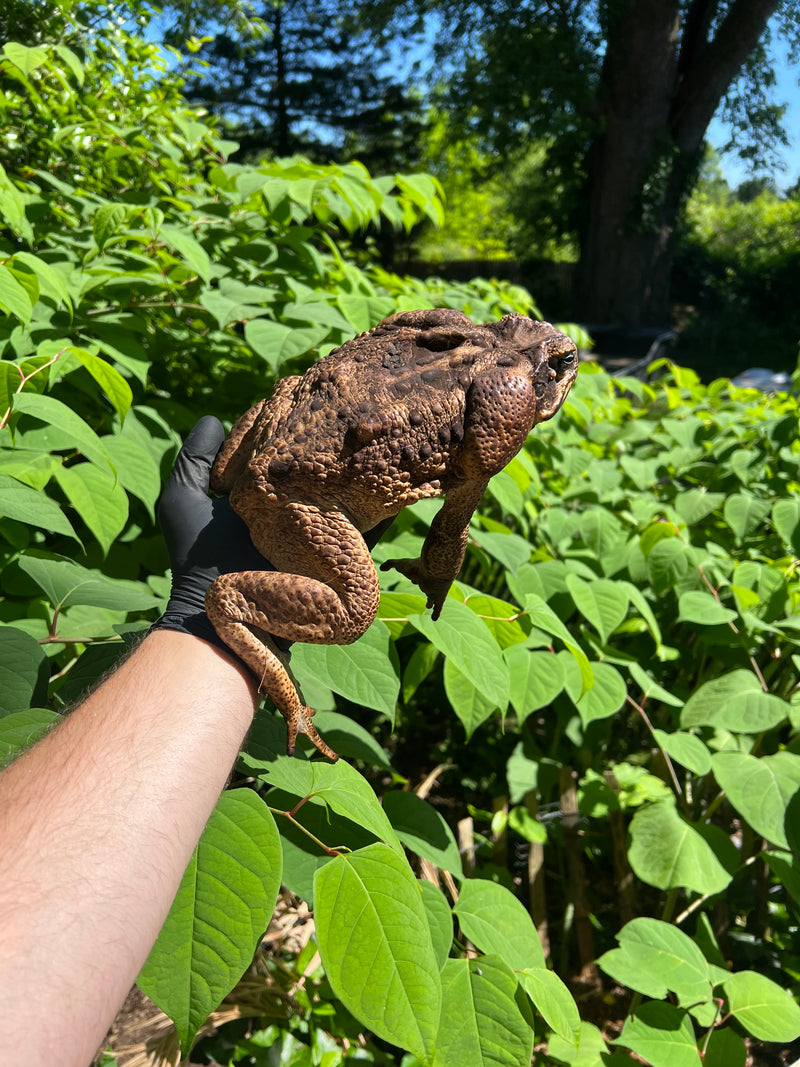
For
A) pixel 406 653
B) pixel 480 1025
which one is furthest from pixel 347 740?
pixel 406 653

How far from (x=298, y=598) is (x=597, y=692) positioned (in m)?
1.30

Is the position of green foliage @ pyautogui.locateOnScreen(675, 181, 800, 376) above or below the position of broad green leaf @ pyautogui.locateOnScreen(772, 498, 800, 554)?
above

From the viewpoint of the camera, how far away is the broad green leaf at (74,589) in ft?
4.91

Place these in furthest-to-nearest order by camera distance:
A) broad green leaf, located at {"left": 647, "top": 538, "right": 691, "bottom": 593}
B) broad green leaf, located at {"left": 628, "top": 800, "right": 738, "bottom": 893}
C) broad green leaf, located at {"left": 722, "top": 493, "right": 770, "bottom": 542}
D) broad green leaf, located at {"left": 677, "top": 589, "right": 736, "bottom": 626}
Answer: broad green leaf, located at {"left": 722, "top": 493, "right": 770, "bottom": 542} < broad green leaf, located at {"left": 647, "top": 538, "right": 691, "bottom": 593} < broad green leaf, located at {"left": 677, "top": 589, "right": 736, "bottom": 626} < broad green leaf, located at {"left": 628, "top": 800, "right": 738, "bottom": 893}

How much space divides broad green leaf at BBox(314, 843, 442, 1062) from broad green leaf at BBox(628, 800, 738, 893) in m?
1.37

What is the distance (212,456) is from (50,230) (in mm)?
1830

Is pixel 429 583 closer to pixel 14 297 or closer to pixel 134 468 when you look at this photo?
pixel 134 468

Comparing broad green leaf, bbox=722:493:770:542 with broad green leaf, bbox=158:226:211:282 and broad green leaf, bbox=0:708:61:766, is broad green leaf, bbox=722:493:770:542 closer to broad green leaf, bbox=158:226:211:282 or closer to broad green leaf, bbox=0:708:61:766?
broad green leaf, bbox=158:226:211:282

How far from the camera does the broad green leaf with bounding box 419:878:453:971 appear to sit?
142 centimetres

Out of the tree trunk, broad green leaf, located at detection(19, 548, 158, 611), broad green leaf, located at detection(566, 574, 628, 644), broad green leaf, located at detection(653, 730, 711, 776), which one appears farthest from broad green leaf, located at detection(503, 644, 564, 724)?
the tree trunk

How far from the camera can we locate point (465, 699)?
187 cm

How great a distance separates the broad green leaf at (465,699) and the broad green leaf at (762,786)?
906 mm

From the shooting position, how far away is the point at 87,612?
176 cm

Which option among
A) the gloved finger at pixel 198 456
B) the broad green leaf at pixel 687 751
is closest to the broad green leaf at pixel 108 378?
the gloved finger at pixel 198 456
